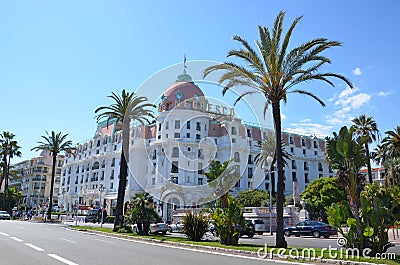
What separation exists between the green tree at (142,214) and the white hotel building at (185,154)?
77.0 feet

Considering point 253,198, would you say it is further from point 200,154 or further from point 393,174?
point 393,174

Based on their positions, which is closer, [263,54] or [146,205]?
[263,54]

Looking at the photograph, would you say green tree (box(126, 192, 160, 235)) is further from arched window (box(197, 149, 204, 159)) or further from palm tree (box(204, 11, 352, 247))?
arched window (box(197, 149, 204, 159))

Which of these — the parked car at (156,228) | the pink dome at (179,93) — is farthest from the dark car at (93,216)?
the parked car at (156,228)

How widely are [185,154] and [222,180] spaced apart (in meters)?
43.4

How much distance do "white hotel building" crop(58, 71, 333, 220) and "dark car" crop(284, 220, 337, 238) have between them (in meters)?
21.8

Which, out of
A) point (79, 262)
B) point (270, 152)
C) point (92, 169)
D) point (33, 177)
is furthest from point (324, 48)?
point (33, 177)

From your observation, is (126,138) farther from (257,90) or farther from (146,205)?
(257,90)

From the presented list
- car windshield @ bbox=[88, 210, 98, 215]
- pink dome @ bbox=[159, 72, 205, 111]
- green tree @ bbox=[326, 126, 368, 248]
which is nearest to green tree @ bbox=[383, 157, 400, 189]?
green tree @ bbox=[326, 126, 368, 248]

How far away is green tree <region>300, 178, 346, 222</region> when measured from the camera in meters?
48.1

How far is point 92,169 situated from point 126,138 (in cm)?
5992

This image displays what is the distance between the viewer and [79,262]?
11.0 meters

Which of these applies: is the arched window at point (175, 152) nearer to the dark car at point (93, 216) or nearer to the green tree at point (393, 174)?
the dark car at point (93, 216)

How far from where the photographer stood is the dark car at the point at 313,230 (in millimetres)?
30891
